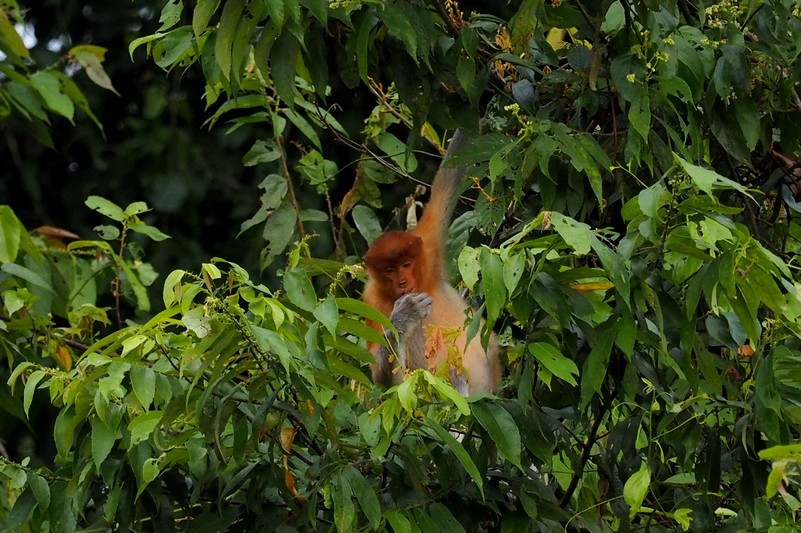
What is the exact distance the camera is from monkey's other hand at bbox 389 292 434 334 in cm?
482

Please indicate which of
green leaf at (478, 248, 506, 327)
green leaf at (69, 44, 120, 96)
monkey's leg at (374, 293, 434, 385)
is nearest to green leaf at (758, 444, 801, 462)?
green leaf at (478, 248, 506, 327)

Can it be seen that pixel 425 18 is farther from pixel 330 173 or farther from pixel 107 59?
pixel 107 59

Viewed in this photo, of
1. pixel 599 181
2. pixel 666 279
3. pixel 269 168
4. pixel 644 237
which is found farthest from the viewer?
pixel 269 168

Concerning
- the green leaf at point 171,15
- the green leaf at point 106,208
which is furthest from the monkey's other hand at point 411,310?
the green leaf at point 171,15

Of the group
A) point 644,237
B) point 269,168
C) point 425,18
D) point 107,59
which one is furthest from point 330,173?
point 107,59

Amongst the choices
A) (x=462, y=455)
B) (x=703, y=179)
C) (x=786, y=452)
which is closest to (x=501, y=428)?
(x=462, y=455)

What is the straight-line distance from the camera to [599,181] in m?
3.34

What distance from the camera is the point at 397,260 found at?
4746mm

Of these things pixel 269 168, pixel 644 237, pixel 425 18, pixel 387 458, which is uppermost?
pixel 425 18

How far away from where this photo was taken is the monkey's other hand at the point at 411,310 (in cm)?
482

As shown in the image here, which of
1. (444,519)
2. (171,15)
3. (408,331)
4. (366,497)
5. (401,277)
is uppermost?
(171,15)

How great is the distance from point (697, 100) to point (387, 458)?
124cm

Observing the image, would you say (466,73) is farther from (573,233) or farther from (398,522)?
(398,522)

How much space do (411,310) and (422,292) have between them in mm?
165
